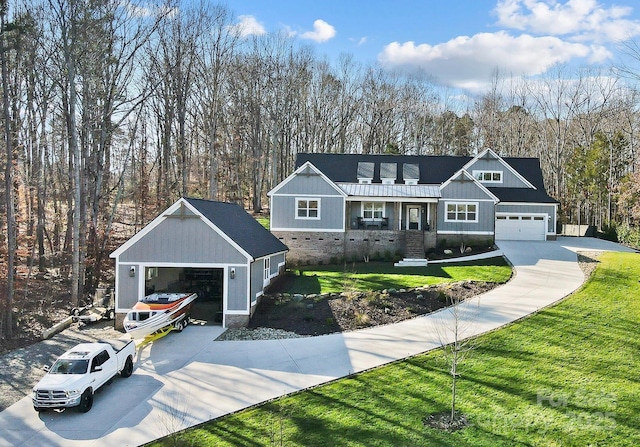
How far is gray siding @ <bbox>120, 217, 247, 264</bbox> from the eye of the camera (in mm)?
16688

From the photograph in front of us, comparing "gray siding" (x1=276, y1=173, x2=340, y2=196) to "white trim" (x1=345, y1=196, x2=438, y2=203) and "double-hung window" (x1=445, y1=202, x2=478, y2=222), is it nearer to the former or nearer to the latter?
"white trim" (x1=345, y1=196, x2=438, y2=203)

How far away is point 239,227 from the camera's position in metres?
19.5

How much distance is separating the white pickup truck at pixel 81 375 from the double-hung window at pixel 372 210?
1967 cm

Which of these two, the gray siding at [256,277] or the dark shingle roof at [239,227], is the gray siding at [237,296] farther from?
the dark shingle roof at [239,227]

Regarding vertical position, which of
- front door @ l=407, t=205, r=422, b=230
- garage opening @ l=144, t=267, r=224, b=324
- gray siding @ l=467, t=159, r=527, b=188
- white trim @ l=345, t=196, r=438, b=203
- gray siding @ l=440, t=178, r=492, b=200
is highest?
gray siding @ l=467, t=159, r=527, b=188

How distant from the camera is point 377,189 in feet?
95.0

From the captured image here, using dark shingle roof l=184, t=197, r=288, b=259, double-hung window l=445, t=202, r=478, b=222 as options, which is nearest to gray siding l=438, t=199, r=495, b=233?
double-hung window l=445, t=202, r=478, b=222

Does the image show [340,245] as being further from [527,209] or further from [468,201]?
[527,209]

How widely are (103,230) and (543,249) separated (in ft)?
81.0

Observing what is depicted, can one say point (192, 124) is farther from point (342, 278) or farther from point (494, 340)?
point (494, 340)

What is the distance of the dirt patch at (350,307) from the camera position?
16.2 m

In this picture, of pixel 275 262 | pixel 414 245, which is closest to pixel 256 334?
pixel 275 262

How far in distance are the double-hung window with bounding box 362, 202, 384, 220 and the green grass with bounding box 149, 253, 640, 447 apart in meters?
16.4

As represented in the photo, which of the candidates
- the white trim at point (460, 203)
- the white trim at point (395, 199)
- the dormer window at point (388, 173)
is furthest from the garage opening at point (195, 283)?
the white trim at point (460, 203)
